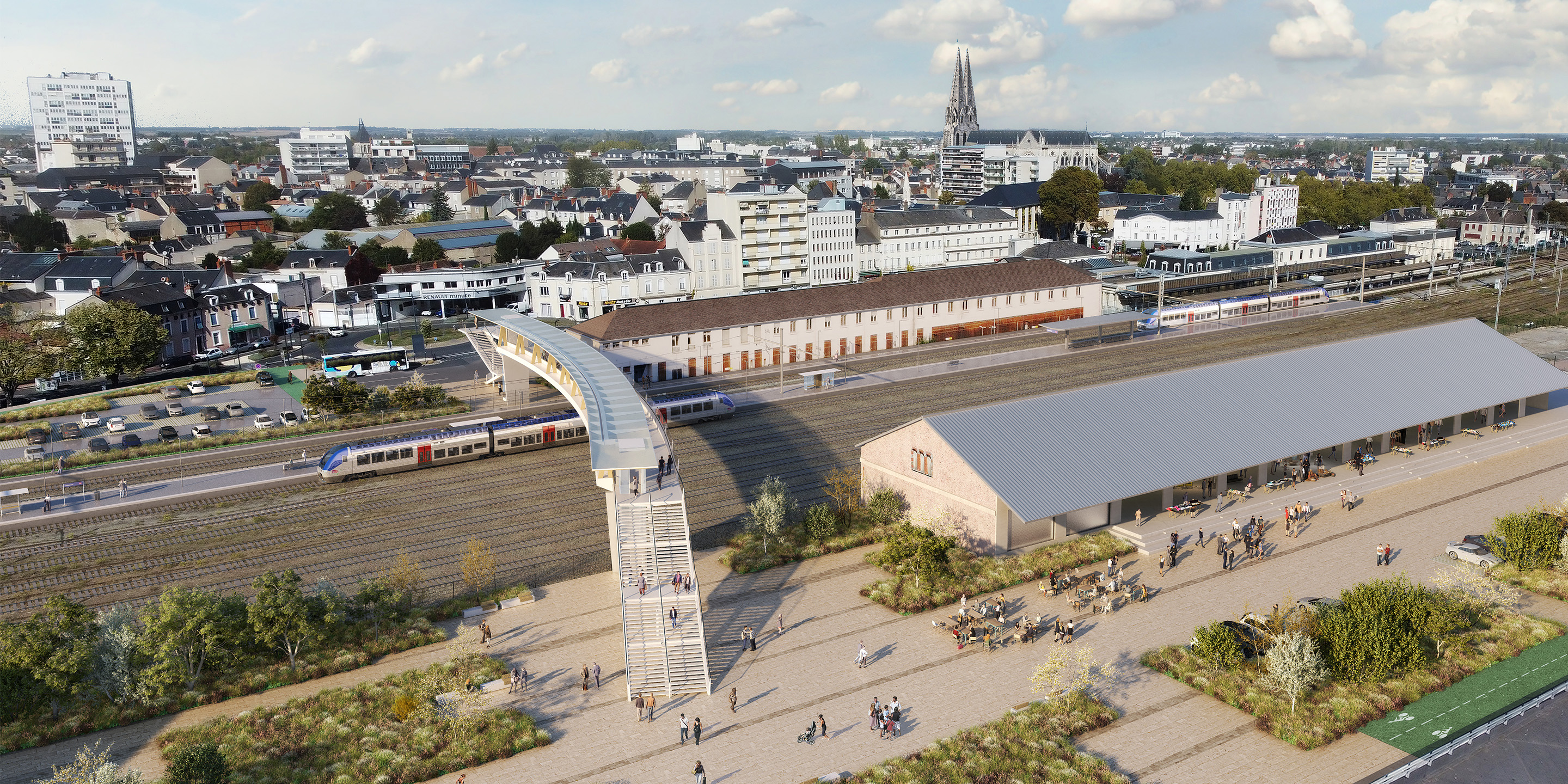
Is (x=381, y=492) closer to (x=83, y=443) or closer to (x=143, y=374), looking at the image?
(x=83, y=443)

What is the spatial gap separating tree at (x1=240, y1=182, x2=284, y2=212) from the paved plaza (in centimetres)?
14081

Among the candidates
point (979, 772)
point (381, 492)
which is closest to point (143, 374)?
point (381, 492)

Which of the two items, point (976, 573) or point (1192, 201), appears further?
point (1192, 201)

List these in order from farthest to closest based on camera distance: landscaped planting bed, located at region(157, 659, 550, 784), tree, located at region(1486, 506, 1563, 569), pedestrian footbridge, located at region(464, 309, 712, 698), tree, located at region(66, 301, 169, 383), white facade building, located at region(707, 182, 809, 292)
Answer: white facade building, located at region(707, 182, 809, 292), tree, located at region(66, 301, 169, 383), tree, located at region(1486, 506, 1563, 569), pedestrian footbridge, located at region(464, 309, 712, 698), landscaped planting bed, located at region(157, 659, 550, 784)

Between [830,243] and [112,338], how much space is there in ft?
207

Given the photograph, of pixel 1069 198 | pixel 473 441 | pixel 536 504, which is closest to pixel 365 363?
pixel 473 441

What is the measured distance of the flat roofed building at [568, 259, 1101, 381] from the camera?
60250 millimetres

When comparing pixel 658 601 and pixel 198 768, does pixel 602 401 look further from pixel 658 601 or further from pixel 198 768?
pixel 198 768

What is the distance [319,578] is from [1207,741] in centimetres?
2805

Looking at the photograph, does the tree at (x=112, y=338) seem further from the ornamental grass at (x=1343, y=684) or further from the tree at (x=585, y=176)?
the tree at (x=585, y=176)

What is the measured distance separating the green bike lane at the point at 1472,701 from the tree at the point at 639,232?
332 feet

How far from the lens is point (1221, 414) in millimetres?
41500

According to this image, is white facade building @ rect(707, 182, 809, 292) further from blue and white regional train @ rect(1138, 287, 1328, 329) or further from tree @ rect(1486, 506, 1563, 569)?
tree @ rect(1486, 506, 1563, 569)

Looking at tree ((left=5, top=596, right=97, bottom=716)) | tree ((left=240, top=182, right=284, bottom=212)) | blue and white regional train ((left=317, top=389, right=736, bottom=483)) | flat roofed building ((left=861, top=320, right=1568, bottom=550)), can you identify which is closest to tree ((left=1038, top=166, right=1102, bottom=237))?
flat roofed building ((left=861, top=320, right=1568, bottom=550))
